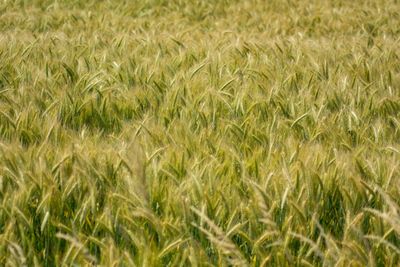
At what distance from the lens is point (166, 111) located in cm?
216

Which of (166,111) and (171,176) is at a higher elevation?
(171,176)

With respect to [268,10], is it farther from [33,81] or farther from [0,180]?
[0,180]

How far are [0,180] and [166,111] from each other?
0.85m

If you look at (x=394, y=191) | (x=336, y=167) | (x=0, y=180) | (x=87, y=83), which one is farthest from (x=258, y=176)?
(x=87, y=83)

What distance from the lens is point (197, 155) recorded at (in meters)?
1.69

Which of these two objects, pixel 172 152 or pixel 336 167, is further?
pixel 172 152

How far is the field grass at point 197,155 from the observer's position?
4.11ft

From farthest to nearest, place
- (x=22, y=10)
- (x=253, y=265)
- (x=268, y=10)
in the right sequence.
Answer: (x=268, y=10) → (x=22, y=10) → (x=253, y=265)

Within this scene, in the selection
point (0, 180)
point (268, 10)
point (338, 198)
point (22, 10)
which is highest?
point (0, 180)

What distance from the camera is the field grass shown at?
125cm

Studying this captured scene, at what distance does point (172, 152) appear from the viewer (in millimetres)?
1621

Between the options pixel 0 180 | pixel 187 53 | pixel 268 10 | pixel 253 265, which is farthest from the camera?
pixel 268 10

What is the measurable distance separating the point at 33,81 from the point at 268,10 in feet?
14.0

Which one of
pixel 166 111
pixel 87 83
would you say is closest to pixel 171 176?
pixel 166 111
